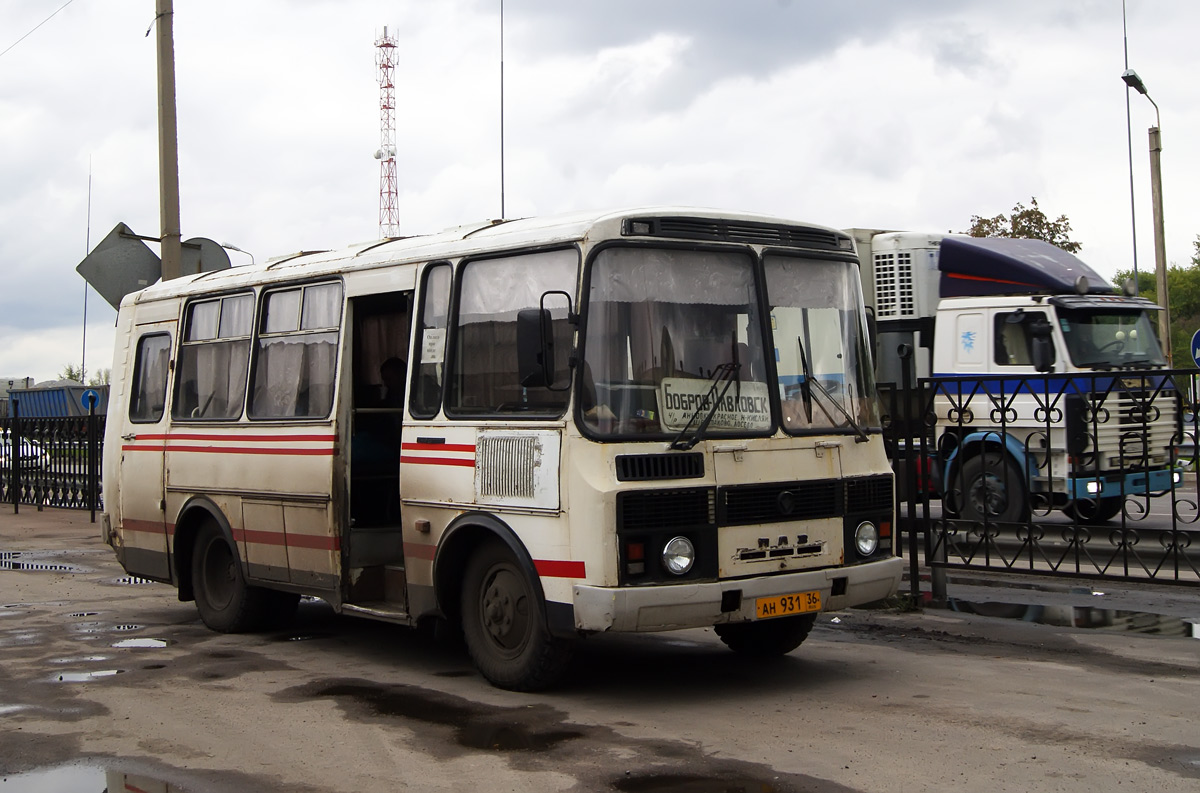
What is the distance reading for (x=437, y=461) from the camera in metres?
8.42

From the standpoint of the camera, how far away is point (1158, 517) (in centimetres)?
1759

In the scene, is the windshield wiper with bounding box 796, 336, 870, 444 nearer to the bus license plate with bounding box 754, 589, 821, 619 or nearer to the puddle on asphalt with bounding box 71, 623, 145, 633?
the bus license plate with bounding box 754, 589, 821, 619

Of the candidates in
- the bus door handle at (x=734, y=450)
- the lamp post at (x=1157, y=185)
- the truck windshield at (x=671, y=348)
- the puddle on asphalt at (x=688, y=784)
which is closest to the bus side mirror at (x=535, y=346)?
the truck windshield at (x=671, y=348)

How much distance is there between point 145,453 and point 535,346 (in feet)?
18.1

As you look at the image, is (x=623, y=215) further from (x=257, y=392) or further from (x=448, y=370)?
(x=257, y=392)

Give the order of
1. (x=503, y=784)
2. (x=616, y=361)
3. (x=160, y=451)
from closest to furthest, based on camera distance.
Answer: (x=503, y=784), (x=616, y=361), (x=160, y=451)

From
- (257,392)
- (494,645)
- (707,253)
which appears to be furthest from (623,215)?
(257,392)

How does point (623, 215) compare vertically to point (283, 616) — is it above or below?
above

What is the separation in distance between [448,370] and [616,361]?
1.46 metres

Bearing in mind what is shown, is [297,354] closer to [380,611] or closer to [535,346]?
[380,611]

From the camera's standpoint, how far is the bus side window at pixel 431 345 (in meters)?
8.53

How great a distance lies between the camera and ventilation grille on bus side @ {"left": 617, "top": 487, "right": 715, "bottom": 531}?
7.21 m

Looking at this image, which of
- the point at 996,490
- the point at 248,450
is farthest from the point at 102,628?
the point at 996,490

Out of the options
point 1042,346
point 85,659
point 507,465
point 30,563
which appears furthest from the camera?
point 30,563
